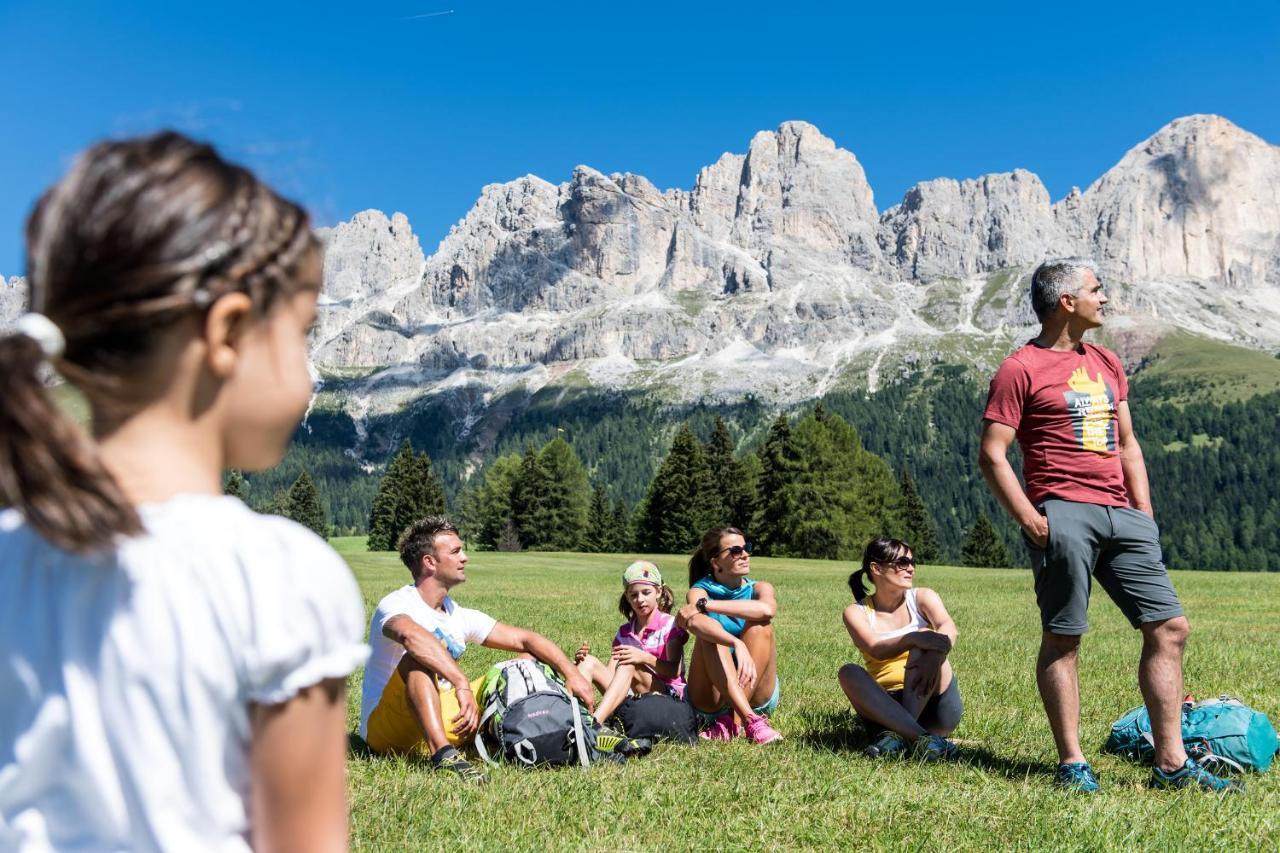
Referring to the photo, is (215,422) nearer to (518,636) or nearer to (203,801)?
(203,801)

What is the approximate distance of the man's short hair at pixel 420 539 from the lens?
7902 millimetres

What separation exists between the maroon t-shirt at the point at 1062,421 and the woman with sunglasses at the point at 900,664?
1644 mm

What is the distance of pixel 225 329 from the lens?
1.49 m

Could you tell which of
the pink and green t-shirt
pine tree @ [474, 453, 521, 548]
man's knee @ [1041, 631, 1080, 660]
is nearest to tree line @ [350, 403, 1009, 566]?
pine tree @ [474, 453, 521, 548]

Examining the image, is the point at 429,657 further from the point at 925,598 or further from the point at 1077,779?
the point at 1077,779

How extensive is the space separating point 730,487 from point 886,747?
73581mm

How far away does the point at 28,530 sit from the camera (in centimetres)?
150

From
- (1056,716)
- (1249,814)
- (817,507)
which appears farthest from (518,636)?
(817,507)

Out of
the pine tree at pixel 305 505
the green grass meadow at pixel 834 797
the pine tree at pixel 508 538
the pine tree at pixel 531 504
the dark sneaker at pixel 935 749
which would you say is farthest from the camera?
the pine tree at pixel 305 505

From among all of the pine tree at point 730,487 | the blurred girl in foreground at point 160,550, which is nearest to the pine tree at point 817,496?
the pine tree at point 730,487

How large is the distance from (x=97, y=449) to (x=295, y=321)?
342 mm

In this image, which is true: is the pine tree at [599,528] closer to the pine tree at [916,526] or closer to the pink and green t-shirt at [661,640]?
the pine tree at [916,526]

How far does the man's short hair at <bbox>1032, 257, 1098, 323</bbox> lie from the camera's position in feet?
22.5

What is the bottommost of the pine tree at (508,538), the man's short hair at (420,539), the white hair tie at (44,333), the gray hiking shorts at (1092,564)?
the pine tree at (508,538)
